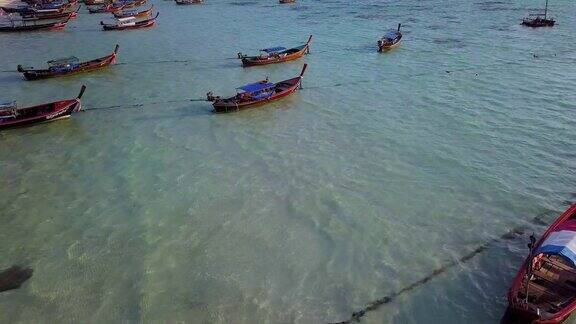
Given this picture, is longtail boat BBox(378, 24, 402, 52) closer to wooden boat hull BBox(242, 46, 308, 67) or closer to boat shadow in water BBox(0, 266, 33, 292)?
wooden boat hull BBox(242, 46, 308, 67)

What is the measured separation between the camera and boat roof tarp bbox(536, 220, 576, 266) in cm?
1171

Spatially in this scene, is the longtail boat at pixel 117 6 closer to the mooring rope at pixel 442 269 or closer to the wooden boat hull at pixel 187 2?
the wooden boat hull at pixel 187 2

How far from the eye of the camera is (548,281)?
474 inches

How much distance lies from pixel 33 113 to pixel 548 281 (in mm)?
25734

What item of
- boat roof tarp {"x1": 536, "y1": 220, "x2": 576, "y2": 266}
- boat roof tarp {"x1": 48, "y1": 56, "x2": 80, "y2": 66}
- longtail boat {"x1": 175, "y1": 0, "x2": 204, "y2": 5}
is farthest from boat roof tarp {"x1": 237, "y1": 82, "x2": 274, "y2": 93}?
longtail boat {"x1": 175, "y1": 0, "x2": 204, "y2": 5}

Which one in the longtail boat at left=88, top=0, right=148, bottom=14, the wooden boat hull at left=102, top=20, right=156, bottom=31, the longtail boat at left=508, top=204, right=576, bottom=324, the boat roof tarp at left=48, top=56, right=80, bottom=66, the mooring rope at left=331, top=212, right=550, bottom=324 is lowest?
the mooring rope at left=331, top=212, right=550, bottom=324

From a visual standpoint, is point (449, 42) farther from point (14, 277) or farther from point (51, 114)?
point (14, 277)

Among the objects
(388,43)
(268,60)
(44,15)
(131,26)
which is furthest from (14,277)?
(44,15)

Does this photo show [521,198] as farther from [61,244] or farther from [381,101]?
[61,244]

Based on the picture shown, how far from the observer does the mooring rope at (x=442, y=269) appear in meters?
12.4

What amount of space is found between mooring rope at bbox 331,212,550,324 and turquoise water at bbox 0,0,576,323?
0.54 feet

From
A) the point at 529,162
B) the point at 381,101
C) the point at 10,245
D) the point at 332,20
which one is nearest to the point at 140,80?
the point at 381,101

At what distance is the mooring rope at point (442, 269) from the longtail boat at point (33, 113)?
20.5 meters

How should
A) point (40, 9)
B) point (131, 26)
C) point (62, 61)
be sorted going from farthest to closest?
point (40, 9), point (131, 26), point (62, 61)
